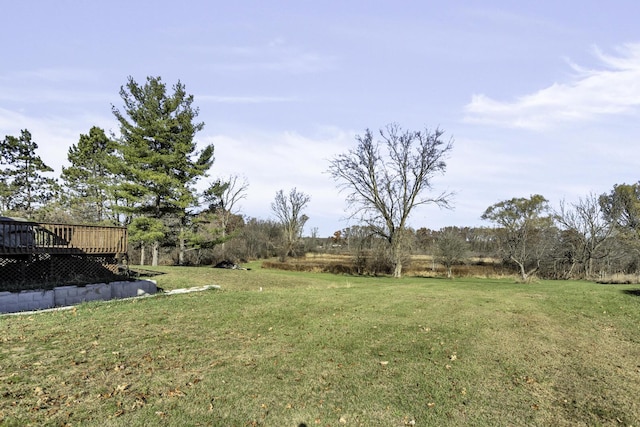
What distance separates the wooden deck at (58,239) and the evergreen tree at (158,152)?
11.5 meters

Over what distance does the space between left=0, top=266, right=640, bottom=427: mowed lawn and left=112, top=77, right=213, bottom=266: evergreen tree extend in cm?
1687

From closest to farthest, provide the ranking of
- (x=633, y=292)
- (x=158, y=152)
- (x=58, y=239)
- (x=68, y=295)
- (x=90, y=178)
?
(x=68, y=295) < (x=58, y=239) < (x=633, y=292) < (x=158, y=152) < (x=90, y=178)

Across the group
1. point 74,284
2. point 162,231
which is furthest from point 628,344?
point 162,231

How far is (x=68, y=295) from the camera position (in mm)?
9594

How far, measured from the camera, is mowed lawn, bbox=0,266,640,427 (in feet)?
13.0

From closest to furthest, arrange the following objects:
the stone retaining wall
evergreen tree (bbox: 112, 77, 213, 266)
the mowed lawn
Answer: the mowed lawn
the stone retaining wall
evergreen tree (bbox: 112, 77, 213, 266)

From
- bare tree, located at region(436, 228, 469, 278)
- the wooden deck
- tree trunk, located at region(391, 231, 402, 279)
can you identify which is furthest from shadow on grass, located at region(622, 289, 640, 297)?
the wooden deck

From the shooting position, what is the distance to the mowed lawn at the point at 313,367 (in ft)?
13.0

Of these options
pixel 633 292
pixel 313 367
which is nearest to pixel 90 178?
pixel 313 367

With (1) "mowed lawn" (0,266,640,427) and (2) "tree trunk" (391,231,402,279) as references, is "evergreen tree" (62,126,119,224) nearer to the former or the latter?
(2) "tree trunk" (391,231,402,279)

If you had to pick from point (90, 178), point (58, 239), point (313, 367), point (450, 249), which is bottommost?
point (313, 367)

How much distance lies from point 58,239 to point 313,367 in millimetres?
10380

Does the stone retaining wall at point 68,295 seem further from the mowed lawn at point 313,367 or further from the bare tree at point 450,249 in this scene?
the bare tree at point 450,249

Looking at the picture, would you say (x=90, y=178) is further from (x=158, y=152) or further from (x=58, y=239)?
(x=58, y=239)
